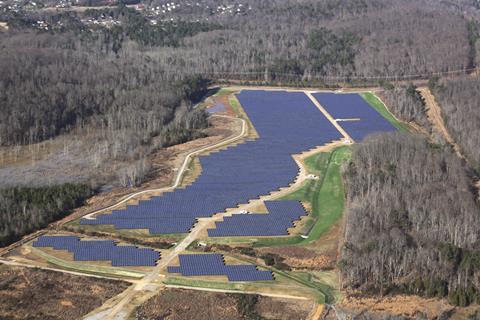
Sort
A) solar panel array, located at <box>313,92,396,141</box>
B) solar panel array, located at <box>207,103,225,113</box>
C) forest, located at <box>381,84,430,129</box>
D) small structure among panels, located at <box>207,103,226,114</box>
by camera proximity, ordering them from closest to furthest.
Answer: solar panel array, located at <box>313,92,396,141</box>
forest, located at <box>381,84,430,129</box>
small structure among panels, located at <box>207,103,226,114</box>
solar panel array, located at <box>207,103,225,113</box>

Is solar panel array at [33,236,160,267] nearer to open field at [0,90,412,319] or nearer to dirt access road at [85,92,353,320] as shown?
open field at [0,90,412,319]

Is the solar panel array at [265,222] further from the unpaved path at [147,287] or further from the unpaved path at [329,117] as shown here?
the unpaved path at [329,117]

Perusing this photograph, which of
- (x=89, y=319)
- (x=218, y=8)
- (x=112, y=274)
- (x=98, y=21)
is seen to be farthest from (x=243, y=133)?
(x=218, y=8)

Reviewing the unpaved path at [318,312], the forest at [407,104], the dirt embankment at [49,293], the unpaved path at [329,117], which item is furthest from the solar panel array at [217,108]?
the unpaved path at [318,312]

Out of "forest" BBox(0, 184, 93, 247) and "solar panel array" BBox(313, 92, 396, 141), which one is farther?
"solar panel array" BBox(313, 92, 396, 141)

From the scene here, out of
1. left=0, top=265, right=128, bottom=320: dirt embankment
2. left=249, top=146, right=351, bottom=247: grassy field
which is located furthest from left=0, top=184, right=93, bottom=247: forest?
left=249, top=146, right=351, bottom=247: grassy field

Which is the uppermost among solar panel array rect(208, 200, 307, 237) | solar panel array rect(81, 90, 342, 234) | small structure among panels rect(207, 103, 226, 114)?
small structure among panels rect(207, 103, 226, 114)

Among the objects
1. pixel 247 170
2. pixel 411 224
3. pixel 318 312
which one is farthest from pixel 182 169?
pixel 318 312
